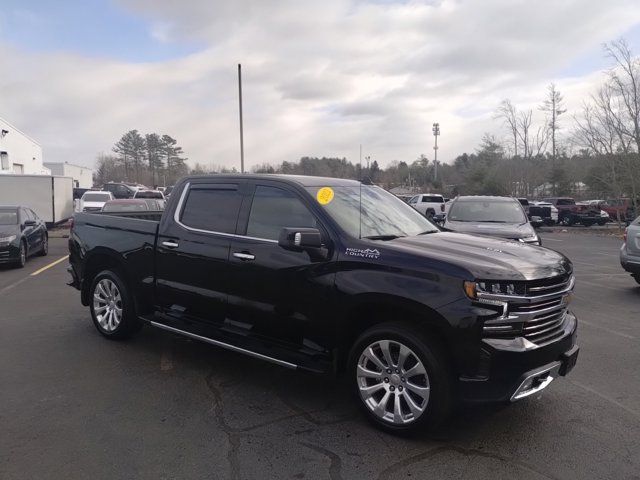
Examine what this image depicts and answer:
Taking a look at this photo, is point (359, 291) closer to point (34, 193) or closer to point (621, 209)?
point (34, 193)

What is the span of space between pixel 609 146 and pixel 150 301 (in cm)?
2831

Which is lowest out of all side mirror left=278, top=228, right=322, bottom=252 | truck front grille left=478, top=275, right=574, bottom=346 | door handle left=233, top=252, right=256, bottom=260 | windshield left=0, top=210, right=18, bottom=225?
truck front grille left=478, top=275, right=574, bottom=346

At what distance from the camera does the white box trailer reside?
2144 cm

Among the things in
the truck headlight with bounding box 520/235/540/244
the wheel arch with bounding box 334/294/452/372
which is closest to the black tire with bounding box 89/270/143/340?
the wheel arch with bounding box 334/294/452/372

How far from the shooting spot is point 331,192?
462cm

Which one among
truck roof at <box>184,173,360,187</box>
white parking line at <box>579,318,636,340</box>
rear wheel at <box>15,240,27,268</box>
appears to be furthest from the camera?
rear wheel at <box>15,240,27,268</box>

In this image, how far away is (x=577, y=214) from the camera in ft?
100

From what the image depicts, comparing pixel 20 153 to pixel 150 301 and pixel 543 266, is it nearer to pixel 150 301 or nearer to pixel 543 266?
pixel 150 301

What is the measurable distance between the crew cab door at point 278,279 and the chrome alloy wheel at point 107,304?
1.95m

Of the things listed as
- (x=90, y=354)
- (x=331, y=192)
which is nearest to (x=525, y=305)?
(x=331, y=192)

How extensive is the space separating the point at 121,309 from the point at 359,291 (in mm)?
3301

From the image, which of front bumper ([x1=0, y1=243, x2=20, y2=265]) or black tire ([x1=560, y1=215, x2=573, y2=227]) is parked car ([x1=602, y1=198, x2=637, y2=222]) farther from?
front bumper ([x1=0, y1=243, x2=20, y2=265])

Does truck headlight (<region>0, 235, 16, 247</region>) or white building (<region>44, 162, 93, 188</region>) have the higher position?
white building (<region>44, 162, 93, 188</region>)

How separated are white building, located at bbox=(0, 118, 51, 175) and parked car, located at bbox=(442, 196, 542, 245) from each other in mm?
32678
